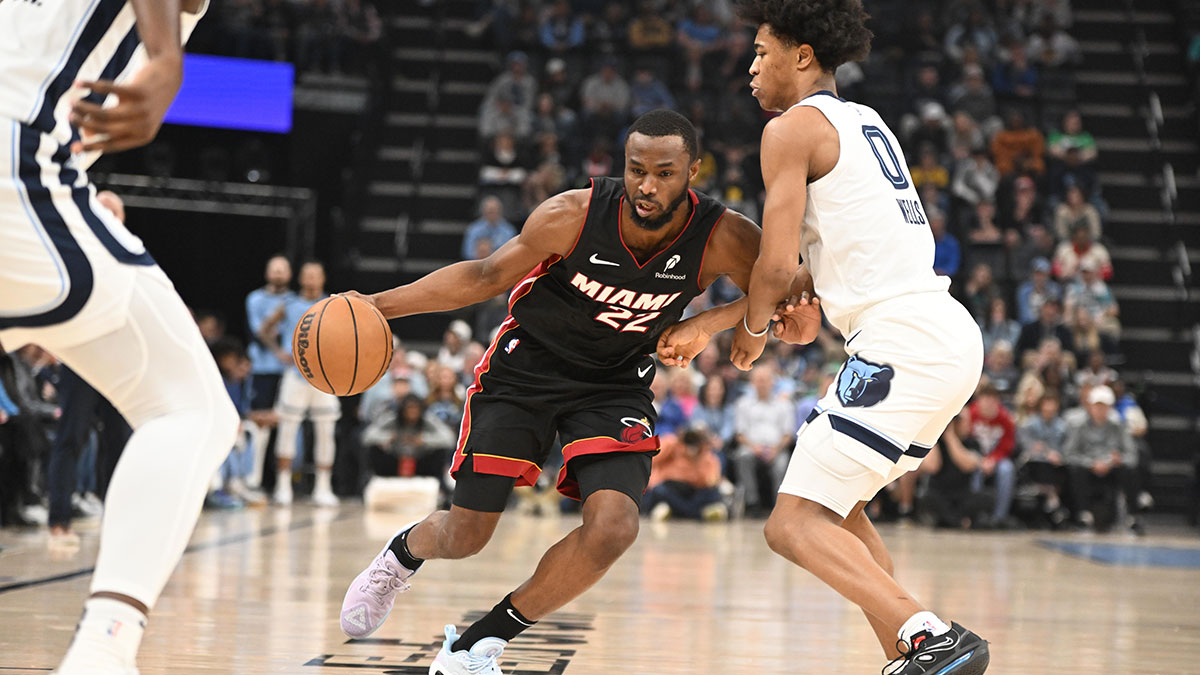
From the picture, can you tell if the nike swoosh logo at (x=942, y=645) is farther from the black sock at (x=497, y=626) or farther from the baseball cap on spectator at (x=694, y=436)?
the baseball cap on spectator at (x=694, y=436)

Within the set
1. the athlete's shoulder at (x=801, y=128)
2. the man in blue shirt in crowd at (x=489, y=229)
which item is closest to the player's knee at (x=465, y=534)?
the athlete's shoulder at (x=801, y=128)

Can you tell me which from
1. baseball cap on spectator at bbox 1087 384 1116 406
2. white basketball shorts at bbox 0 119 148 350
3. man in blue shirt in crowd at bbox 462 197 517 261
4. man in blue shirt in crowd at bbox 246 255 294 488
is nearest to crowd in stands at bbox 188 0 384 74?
man in blue shirt in crowd at bbox 462 197 517 261

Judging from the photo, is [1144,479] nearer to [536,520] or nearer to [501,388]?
[536,520]

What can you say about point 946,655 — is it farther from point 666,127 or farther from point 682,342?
point 666,127

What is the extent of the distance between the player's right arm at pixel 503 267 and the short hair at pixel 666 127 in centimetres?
29

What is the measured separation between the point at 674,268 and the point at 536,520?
7.24 m

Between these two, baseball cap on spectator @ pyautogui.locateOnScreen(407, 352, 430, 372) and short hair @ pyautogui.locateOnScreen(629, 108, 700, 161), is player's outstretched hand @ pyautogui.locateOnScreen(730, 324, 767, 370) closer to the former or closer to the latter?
short hair @ pyautogui.locateOnScreen(629, 108, 700, 161)

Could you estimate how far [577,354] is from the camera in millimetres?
3871

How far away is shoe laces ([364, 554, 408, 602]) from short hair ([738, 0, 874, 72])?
197 cm

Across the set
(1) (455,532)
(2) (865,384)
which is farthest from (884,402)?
(1) (455,532)

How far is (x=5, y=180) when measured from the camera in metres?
2.36

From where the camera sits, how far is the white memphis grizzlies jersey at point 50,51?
242cm

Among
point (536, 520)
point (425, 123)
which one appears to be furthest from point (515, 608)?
point (425, 123)

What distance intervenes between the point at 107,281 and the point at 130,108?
33cm
